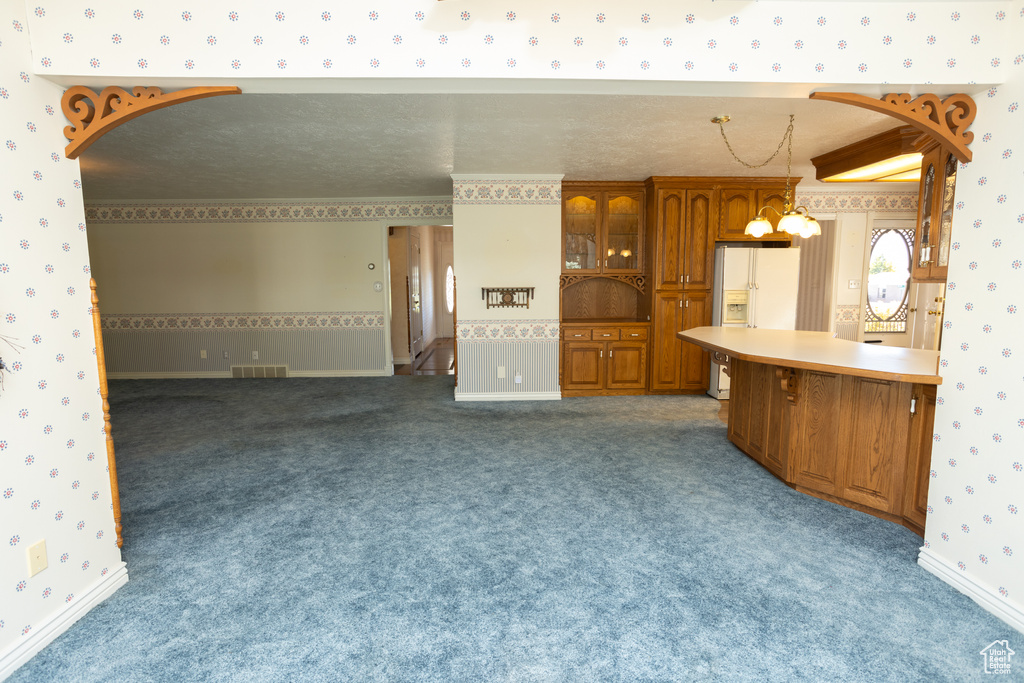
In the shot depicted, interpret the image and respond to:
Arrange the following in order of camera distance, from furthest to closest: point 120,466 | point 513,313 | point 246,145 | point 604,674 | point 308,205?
point 308,205 → point 513,313 → point 246,145 → point 120,466 → point 604,674

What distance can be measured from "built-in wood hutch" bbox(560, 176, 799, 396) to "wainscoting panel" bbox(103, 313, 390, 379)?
298 cm

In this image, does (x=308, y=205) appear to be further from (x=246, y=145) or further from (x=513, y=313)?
(x=513, y=313)

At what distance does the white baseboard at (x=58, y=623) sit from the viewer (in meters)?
→ 1.80

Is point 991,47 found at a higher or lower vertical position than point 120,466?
higher

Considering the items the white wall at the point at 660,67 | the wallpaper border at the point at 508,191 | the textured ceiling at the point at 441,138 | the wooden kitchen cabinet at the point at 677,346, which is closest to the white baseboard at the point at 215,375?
the textured ceiling at the point at 441,138

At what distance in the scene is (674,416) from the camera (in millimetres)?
5039

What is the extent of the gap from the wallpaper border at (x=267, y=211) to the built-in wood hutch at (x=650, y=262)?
82.8 inches

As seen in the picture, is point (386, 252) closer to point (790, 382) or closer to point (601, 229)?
point (601, 229)

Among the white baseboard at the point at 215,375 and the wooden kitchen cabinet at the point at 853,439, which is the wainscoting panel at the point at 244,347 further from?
the wooden kitchen cabinet at the point at 853,439

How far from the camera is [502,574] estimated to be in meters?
2.39

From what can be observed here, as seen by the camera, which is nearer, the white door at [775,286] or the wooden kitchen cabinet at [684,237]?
the white door at [775,286]

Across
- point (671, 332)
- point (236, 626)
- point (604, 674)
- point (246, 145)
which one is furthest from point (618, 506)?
point (246, 145)

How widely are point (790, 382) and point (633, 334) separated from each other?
8.65 feet

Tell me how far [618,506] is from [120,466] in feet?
11.9
